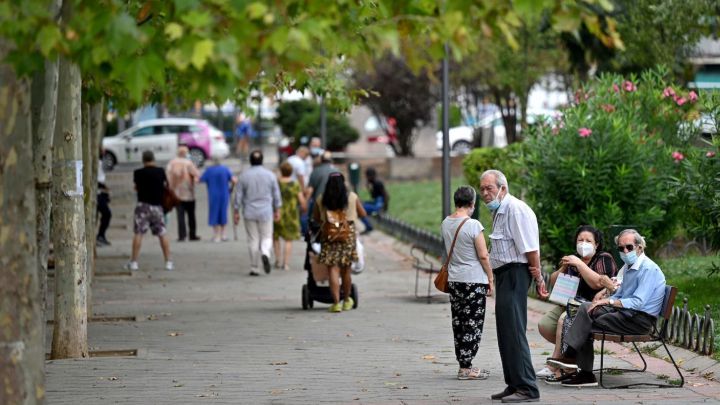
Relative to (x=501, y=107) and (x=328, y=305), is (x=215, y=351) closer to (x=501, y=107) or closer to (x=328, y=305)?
(x=328, y=305)

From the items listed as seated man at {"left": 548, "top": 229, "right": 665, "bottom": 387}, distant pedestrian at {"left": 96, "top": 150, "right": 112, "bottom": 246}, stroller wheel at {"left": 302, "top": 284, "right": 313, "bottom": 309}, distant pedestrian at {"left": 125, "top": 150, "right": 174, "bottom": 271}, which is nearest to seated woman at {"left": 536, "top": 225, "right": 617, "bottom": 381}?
seated man at {"left": 548, "top": 229, "right": 665, "bottom": 387}

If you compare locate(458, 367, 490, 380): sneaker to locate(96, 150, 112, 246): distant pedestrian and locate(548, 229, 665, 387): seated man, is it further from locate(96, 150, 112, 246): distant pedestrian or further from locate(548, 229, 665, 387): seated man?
locate(96, 150, 112, 246): distant pedestrian

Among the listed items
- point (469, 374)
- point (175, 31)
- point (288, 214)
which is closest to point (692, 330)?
point (469, 374)

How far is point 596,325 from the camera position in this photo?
10.7 metres

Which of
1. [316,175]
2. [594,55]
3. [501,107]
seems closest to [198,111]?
[501,107]

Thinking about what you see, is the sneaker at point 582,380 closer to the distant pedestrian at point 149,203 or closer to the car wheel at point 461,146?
→ the distant pedestrian at point 149,203

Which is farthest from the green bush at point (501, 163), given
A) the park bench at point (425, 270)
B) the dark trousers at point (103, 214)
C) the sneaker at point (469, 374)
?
the sneaker at point (469, 374)

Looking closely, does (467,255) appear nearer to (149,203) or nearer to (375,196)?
(149,203)

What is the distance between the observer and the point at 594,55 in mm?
33062

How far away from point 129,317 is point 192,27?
31.8ft

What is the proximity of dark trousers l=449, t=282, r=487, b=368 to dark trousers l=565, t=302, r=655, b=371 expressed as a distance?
81cm

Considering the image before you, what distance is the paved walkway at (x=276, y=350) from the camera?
10.5m

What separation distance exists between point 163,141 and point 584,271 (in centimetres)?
3595

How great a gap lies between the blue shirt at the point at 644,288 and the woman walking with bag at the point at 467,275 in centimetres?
111
